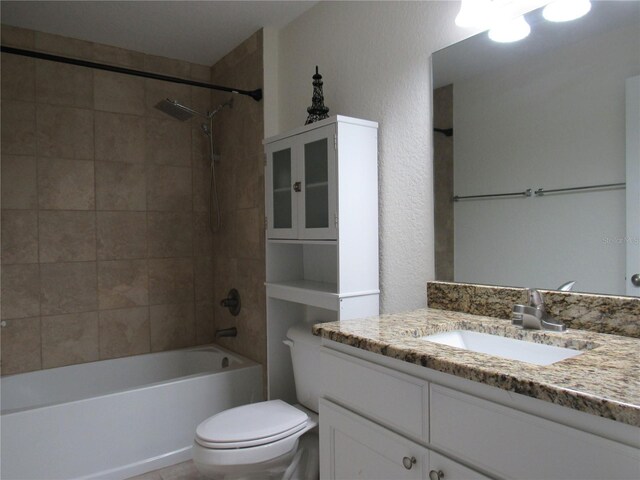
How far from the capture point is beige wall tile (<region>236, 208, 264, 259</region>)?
2.68 m

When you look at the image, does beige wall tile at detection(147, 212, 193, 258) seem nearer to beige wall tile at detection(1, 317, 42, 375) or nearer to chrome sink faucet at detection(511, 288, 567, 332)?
beige wall tile at detection(1, 317, 42, 375)

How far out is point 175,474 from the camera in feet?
7.40

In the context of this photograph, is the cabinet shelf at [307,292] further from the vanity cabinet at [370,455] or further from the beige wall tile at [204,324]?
the beige wall tile at [204,324]

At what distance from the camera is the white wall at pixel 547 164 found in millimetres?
1312

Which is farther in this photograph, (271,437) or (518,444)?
(271,437)

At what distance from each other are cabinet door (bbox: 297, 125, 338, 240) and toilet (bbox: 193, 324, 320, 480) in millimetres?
499

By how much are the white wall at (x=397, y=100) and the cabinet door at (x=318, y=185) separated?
244mm

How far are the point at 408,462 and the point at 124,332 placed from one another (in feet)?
7.47

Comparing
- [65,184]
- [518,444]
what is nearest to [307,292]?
[518,444]

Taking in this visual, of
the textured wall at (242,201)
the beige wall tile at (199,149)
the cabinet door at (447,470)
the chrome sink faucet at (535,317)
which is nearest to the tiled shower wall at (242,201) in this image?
the textured wall at (242,201)

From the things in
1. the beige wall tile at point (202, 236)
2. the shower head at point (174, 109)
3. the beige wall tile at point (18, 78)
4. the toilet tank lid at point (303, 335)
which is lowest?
the toilet tank lid at point (303, 335)

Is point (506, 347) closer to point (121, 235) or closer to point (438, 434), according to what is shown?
point (438, 434)

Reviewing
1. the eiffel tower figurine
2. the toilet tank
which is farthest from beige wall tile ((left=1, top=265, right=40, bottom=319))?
the eiffel tower figurine

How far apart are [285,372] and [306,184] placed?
3.65ft
